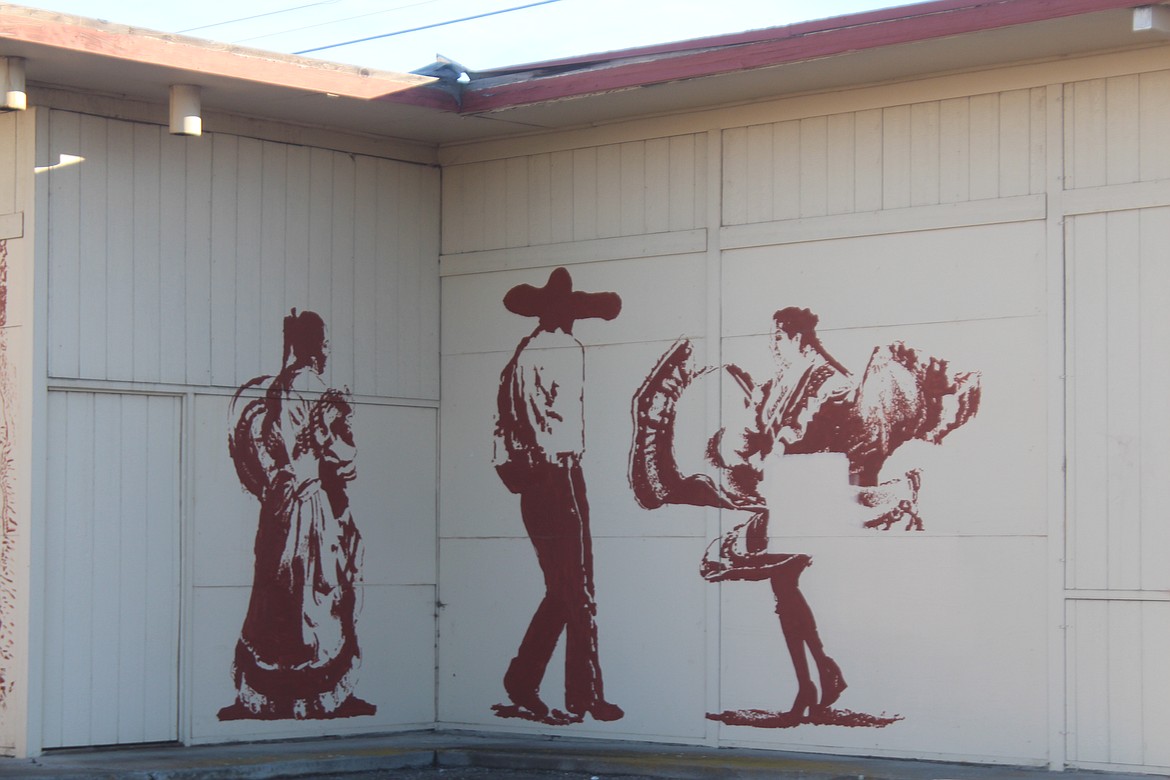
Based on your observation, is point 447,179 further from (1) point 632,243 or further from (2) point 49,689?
(2) point 49,689

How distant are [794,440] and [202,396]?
367cm

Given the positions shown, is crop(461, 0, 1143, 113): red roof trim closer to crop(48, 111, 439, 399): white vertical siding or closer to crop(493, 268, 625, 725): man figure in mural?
crop(48, 111, 439, 399): white vertical siding

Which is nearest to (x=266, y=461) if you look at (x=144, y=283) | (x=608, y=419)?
(x=144, y=283)

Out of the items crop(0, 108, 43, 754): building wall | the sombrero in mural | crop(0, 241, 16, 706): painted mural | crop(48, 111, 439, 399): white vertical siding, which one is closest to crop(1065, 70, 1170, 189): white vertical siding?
the sombrero in mural

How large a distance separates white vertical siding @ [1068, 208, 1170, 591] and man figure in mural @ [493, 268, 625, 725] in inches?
120

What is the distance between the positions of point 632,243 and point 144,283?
10.0 feet

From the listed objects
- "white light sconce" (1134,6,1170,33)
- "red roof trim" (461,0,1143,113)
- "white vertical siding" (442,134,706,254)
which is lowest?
"white vertical siding" (442,134,706,254)

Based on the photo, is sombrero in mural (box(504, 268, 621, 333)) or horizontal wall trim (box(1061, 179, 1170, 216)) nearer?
horizontal wall trim (box(1061, 179, 1170, 216))

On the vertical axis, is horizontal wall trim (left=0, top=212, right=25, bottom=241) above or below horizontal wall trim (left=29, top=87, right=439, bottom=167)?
below

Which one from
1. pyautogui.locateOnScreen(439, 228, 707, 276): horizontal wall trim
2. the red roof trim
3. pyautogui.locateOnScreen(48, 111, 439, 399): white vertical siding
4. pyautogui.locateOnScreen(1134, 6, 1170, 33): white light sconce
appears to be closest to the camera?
pyautogui.locateOnScreen(1134, 6, 1170, 33): white light sconce

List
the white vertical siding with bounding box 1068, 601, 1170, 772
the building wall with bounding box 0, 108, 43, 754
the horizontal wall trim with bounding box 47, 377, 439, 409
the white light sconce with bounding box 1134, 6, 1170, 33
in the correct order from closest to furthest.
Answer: the white light sconce with bounding box 1134, 6, 1170, 33
the white vertical siding with bounding box 1068, 601, 1170, 772
the building wall with bounding box 0, 108, 43, 754
the horizontal wall trim with bounding box 47, 377, 439, 409

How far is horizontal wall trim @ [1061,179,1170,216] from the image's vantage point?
8383 millimetres

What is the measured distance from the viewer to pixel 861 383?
30.8 ft

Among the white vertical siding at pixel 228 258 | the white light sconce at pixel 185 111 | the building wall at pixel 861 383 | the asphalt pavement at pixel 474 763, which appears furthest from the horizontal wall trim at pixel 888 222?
the white light sconce at pixel 185 111
